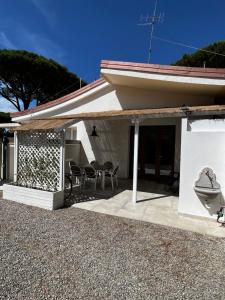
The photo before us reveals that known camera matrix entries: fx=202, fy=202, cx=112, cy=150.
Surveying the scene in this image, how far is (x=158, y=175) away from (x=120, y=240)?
7.47m

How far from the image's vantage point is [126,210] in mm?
6844

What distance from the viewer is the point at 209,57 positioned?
2052 centimetres

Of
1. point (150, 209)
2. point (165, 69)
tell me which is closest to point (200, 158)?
point (150, 209)

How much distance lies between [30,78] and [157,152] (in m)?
22.6

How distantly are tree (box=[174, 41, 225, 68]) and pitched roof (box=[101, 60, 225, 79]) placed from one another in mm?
14360

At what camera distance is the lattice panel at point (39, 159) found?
7496 mm

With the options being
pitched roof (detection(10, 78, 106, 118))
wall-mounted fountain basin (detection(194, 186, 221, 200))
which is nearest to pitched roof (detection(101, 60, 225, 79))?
pitched roof (detection(10, 78, 106, 118))

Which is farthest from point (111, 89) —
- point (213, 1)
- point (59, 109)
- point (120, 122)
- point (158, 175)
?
point (213, 1)

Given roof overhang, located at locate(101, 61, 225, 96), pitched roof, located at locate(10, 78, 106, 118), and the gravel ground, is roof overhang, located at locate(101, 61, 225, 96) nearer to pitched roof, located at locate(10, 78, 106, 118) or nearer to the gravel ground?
pitched roof, located at locate(10, 78, 106, 118)

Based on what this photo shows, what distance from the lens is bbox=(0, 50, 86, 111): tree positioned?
25828 mm

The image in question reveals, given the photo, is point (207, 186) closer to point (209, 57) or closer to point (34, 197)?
point (34, 197)

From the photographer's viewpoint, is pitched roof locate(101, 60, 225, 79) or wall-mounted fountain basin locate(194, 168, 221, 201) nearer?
wall-mounted fountain basin locate(194, 168, 221, 201)

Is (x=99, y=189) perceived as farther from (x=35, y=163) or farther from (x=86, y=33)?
(x=86, y=33)

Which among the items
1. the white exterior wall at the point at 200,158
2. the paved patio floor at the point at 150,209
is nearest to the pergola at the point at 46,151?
the paved patio floor at the point at 150,209
